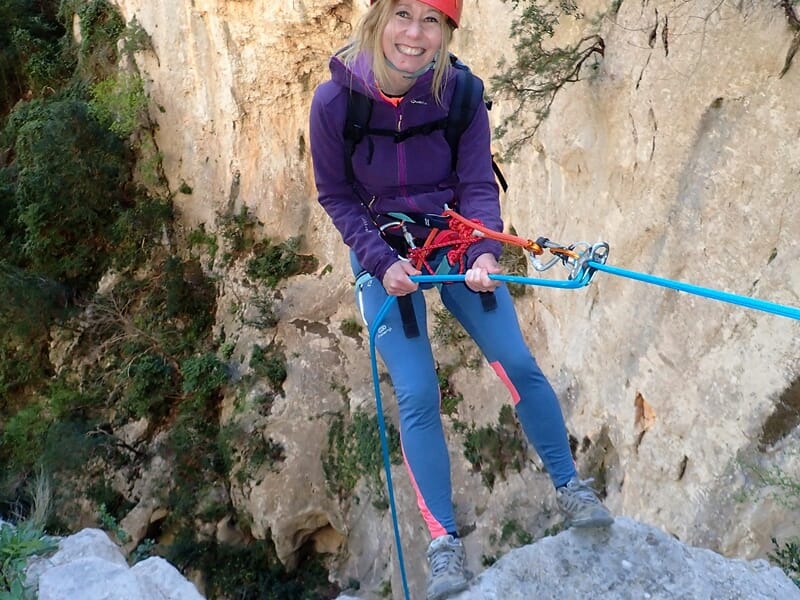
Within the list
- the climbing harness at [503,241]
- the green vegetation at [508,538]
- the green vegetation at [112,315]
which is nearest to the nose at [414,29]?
the climbing harness at [503,241]

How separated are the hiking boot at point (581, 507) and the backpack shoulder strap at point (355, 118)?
1.53m

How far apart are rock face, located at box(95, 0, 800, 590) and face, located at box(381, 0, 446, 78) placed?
Result: 2213 millimetres

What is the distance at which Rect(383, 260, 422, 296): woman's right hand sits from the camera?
7.47 ft

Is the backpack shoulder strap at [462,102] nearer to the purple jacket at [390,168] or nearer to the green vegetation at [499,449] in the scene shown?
the purple jacket at [390,168]

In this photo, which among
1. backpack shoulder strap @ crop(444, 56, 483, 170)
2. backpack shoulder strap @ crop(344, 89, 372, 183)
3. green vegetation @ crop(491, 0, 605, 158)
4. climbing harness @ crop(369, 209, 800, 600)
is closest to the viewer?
climbing harness @ crop(369, 209, 800, 600)

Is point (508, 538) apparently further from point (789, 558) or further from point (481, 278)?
point (481, 278)

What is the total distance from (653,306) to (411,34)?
296 cm

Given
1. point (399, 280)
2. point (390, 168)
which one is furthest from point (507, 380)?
point (390, 168)

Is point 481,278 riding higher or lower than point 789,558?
higher

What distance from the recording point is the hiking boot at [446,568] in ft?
6.82

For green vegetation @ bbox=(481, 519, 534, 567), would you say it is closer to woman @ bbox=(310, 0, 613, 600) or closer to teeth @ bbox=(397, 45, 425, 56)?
woman @ bbox=(310, 0, 613, 600)

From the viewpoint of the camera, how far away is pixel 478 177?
8.09 feet

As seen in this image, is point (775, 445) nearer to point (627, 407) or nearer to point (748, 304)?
point (627, 407)

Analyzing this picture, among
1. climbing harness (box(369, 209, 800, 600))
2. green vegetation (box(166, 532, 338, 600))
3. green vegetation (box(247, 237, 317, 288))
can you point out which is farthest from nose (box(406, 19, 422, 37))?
green vegetation (box(247, 237, 317, 288))
